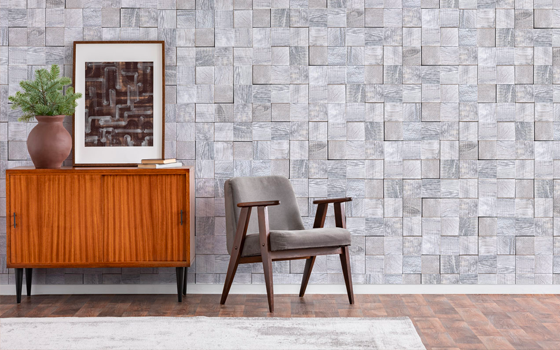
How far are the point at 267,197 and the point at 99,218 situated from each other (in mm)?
1085

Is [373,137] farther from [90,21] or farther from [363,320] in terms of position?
[90,21]

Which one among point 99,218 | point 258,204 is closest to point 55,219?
point 99,218

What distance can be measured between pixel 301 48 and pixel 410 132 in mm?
970

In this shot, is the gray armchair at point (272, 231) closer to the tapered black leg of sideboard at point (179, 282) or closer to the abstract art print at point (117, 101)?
the tapered black leg of sideboard at point (179, 282)

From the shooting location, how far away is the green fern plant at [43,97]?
11.9 ft

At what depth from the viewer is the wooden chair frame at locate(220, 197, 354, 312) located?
11.0 feet

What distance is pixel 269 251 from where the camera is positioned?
3.36 metres

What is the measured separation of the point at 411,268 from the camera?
13.2 feet

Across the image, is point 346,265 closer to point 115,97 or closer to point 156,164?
point 156,164

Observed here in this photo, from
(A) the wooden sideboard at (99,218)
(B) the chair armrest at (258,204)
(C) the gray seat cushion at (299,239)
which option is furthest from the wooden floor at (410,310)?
(B) the chair armrest at (258,204)

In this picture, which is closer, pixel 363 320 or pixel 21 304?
pixel 363 320

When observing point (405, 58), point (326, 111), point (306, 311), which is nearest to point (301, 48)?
point (326, 111)

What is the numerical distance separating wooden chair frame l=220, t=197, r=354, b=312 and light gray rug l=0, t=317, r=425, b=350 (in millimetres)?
370

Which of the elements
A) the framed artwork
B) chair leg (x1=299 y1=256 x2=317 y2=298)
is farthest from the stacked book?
chair leg (x1=299 y1=256 x2=317 y2=298)
